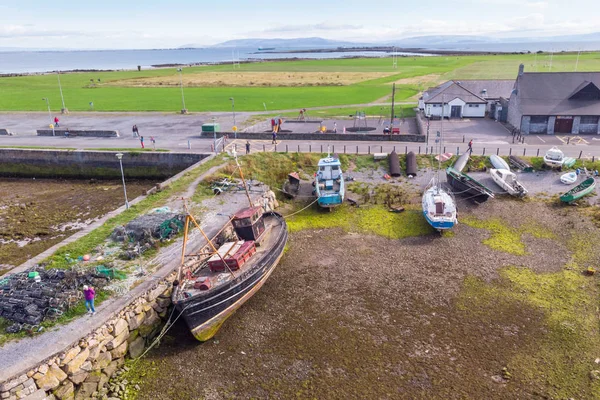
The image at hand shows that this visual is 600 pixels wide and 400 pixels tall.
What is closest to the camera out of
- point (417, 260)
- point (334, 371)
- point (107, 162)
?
point (334, 371)

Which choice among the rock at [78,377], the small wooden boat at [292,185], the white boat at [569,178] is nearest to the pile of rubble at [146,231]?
the rock at [78,377]

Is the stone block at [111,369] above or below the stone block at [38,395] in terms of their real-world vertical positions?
below

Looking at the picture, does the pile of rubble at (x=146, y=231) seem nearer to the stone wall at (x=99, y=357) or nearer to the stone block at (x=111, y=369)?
the stone wall at (x=99, y=357)

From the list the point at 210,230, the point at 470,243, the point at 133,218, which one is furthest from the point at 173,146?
the point at 470,243

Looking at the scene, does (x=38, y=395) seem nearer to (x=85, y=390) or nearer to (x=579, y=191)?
(x=85, y=390)

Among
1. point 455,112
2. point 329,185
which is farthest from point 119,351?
point 455,112

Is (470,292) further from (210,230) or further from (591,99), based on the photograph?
(591,99)
